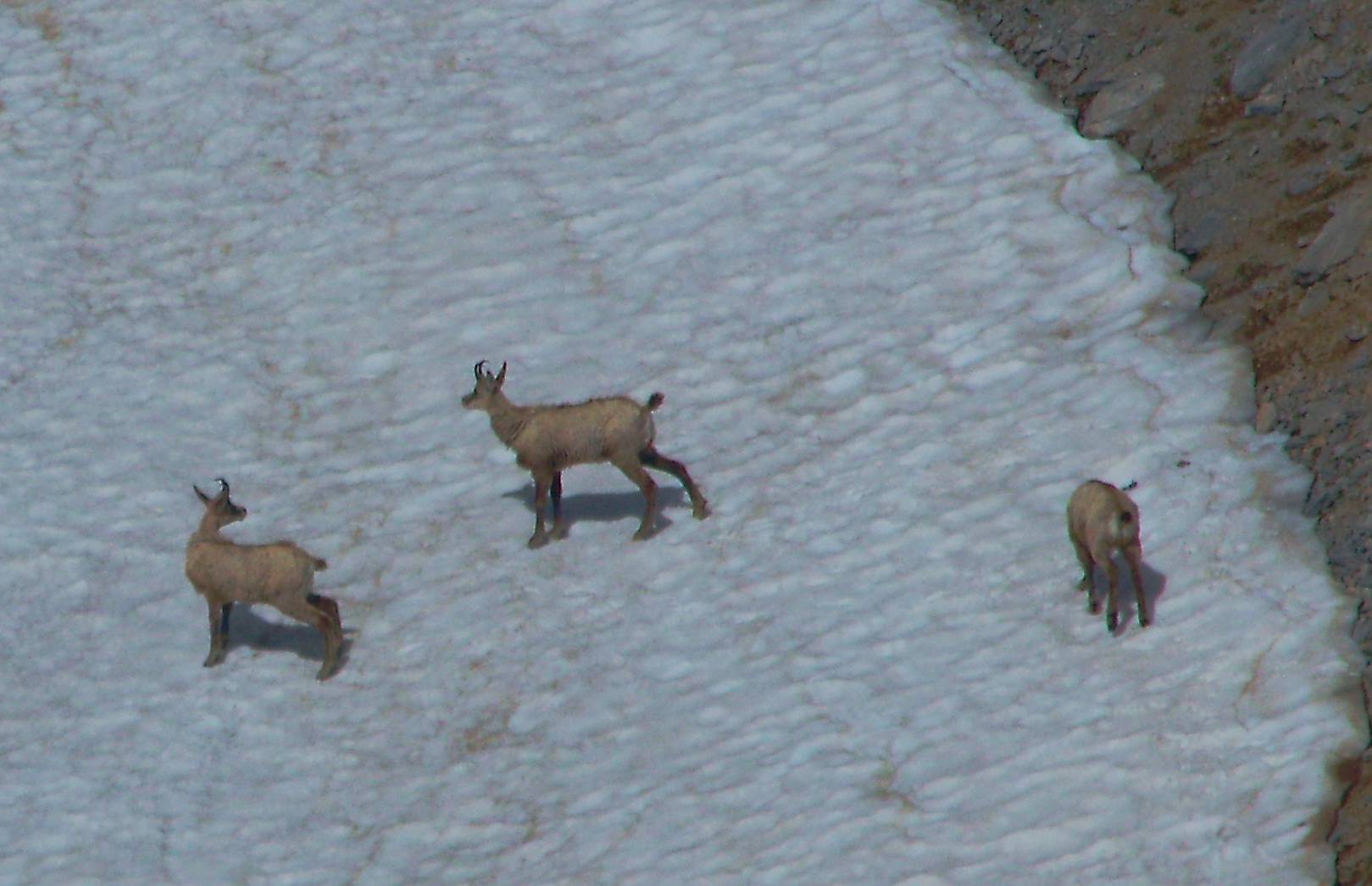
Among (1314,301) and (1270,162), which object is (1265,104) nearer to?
(1270,162)

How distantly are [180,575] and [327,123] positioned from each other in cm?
569

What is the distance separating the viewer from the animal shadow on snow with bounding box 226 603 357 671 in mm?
13250

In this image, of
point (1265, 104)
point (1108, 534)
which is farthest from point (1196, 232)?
point (1108, 534)

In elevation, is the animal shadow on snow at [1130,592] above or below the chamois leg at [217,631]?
above

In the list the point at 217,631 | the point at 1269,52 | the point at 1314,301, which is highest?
the point at 1269,52

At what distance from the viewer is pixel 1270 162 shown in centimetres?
1477

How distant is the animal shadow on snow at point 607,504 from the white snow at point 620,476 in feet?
0.13

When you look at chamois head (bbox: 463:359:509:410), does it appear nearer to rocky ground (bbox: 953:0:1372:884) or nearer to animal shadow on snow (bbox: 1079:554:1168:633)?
animal shadow on snow (bbox: 1079:554:1168:633)

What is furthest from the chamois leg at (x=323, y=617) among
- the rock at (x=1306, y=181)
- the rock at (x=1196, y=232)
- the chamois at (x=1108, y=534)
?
the rock at (x=1306, y=181)

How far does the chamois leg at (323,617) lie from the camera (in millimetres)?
12797

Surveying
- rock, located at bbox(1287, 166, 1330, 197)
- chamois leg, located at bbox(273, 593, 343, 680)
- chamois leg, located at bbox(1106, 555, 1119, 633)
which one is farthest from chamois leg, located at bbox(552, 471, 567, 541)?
rock, located at bbox(1287, 166, 1330, 197)

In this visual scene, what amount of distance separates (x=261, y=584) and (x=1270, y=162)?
7.94m

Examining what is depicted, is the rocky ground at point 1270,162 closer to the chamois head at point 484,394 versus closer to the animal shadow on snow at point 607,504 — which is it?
the animal shadow on snow at point 607,504

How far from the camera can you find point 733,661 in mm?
12422
